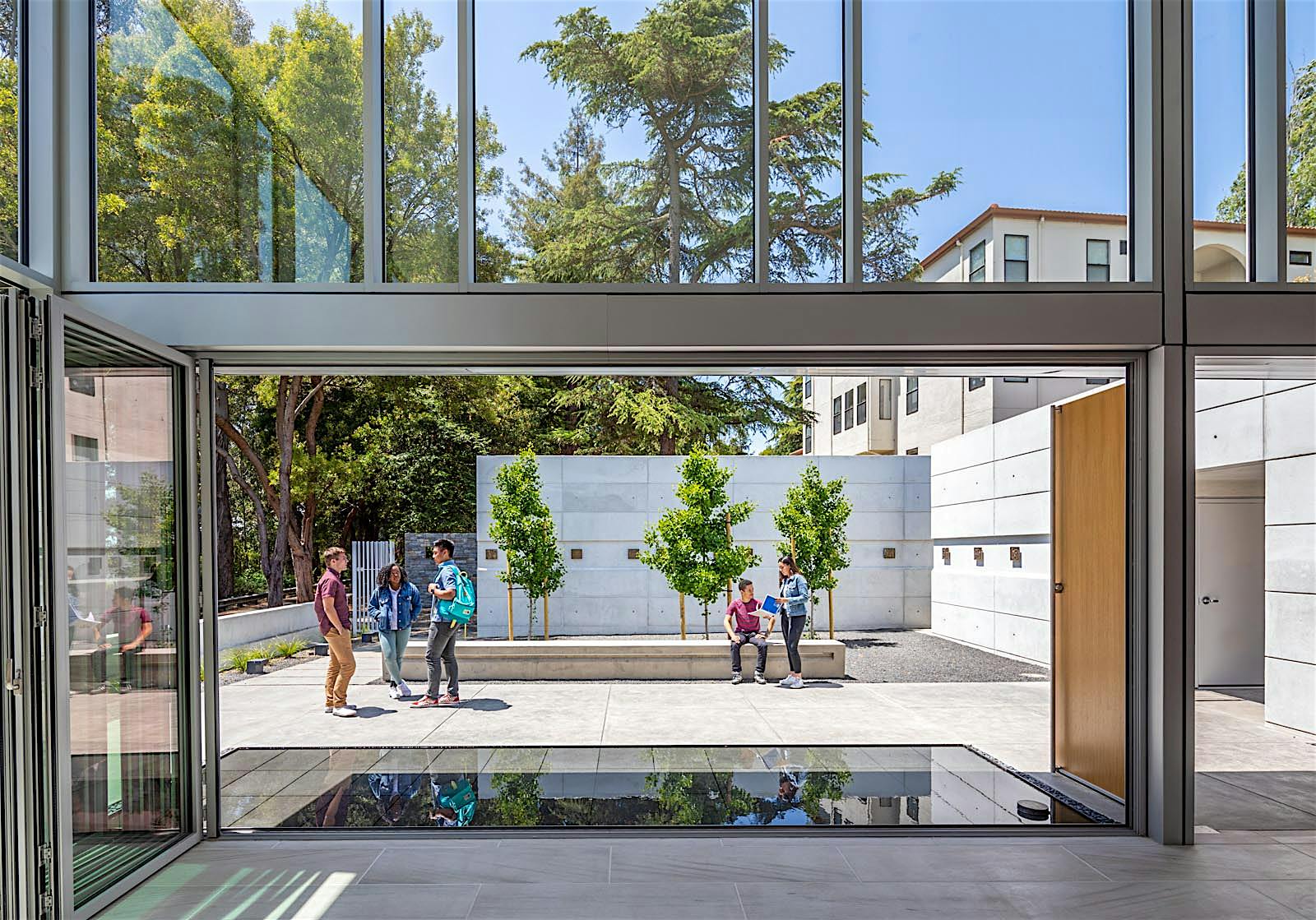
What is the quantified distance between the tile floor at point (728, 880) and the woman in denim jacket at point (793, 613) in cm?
598

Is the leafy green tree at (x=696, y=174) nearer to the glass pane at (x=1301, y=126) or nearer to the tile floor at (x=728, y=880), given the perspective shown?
the glass pane at (x=1301, y=126)

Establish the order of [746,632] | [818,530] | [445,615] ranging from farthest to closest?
[818,530], [746,632], [445,615]

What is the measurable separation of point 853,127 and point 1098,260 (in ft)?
4.97

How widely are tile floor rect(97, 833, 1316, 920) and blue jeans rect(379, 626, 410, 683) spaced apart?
16.1ft

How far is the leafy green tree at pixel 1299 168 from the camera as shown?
16.7ft

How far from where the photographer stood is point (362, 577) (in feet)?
52.6

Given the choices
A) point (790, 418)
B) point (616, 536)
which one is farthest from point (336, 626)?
point (790, 418)

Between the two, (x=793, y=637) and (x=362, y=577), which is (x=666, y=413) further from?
(x=793, y=637)

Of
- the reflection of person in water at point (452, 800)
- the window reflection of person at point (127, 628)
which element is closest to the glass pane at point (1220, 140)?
the reflection of person in water at point (452, 800)

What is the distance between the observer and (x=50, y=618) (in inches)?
145

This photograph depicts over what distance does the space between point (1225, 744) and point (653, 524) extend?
33.2ft

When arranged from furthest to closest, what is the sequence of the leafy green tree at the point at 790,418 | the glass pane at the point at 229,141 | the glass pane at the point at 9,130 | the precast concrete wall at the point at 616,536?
1. the leafy green tree at the point at 790,418
2. the precast concrete wall at the point at 616,536
3. the glass pane at the point at 229,141
4. the glass pane at the point at 9,130

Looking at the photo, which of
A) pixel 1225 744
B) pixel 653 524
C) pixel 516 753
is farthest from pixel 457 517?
pixel 1225 744

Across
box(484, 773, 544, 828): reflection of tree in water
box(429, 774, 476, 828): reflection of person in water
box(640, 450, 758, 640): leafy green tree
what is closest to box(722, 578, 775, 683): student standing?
box(640, 450, 758, 640): leafy green tree
